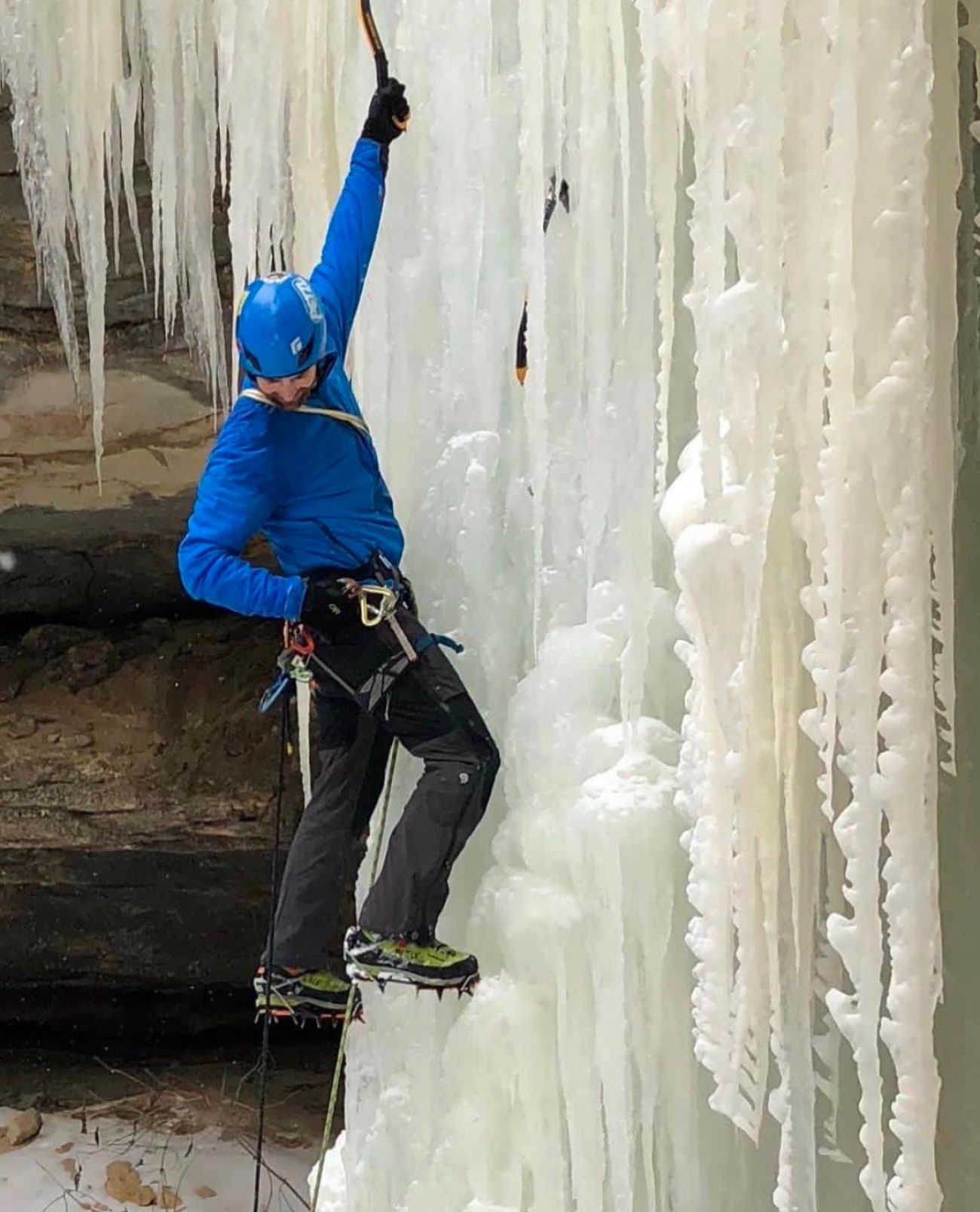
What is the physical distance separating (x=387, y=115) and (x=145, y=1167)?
240cm

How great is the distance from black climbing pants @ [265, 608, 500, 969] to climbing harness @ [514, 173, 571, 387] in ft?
0.98

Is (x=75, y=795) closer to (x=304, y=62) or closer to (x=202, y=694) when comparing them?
(x=202, y=694)

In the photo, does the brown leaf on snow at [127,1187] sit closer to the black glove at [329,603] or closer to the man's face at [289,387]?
the black glove at [329,603]

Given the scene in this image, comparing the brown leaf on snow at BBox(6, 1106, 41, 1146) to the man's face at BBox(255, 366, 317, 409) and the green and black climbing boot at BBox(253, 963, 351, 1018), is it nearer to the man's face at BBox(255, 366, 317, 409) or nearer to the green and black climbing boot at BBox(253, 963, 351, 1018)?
the green and black climbing boot at BBox(253, 963, 351, 1018)

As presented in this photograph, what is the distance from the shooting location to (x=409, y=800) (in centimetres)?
128

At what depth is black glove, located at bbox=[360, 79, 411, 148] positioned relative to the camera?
4.14 feet

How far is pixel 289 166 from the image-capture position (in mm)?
1665

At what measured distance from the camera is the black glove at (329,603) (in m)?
1.23

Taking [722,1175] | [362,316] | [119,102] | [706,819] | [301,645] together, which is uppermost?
[119,102]

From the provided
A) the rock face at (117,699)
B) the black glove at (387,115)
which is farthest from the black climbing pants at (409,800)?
the rock face at (117,699)

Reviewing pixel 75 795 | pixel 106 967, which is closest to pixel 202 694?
pixel 75 795

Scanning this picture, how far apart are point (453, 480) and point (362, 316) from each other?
26 centimetres

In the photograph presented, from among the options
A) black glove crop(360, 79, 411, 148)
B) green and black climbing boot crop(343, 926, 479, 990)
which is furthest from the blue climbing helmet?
green and black climbing boot crop(343, 926, 479, 990)

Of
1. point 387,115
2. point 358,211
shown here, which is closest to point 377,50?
point 387,115
